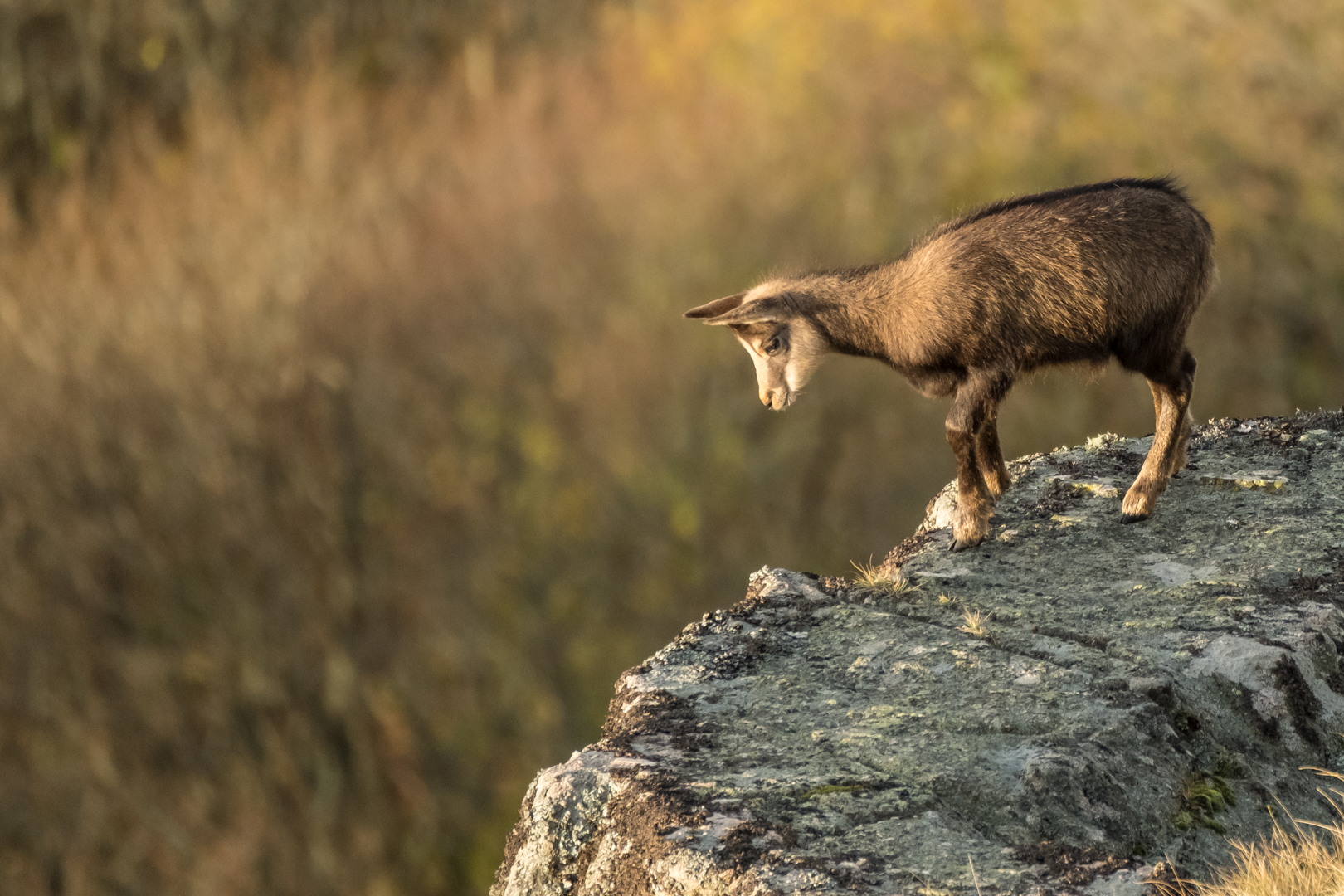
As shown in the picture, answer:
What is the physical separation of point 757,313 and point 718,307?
0.58 ft

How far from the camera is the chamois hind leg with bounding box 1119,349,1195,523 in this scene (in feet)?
19.6

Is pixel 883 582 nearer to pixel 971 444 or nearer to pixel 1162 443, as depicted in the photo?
pixel 971 444

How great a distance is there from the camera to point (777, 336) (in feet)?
19.1

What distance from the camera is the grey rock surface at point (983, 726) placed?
370 cm

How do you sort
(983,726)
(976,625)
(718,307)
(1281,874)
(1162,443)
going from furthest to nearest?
1. (1162,443)
2. (718,307)
3. (976,625)
4. (983,726)
5. (1281,874)

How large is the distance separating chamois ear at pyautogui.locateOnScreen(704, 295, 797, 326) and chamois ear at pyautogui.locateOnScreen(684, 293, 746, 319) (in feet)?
0.09

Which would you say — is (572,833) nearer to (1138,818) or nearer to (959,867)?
(959,867)

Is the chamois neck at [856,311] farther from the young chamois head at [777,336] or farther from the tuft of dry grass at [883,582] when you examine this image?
the tuft of dry grass at [883,582]

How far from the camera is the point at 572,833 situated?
405 cm

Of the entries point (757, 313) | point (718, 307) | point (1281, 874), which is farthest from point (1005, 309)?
point (1281, 874)

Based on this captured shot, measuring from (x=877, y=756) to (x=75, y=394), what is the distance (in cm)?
1212

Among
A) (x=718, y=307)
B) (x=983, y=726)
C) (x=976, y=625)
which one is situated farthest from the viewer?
(x=718, y=307)

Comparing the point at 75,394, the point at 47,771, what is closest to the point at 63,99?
the point at 75,394

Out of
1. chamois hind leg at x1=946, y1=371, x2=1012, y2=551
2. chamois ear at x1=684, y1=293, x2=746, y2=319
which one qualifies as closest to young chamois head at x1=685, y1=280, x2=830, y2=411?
chamois ear at x1=684, y1=293, x2=746, y2=319
